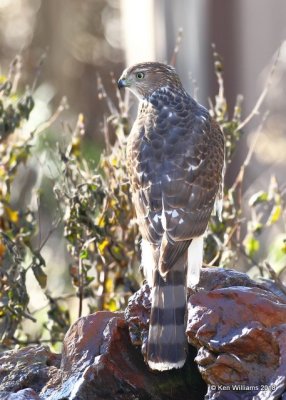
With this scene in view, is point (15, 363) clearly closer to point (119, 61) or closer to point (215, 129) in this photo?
point (215, 129)

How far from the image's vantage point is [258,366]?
3.85 meters

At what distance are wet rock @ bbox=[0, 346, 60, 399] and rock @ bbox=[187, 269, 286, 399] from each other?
723 mm

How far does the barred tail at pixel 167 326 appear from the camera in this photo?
161 inches

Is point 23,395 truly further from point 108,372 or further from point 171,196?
point 171,196

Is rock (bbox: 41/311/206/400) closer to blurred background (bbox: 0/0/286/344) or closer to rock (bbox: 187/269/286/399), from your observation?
rock (bbox: 187/269/286/399)

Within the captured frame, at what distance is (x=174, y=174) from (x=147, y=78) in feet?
3.09

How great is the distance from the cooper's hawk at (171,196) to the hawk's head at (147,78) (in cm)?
8

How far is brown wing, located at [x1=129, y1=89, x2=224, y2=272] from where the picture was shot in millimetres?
4641

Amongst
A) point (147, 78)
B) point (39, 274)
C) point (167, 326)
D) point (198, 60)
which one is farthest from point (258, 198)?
point (198, 60)

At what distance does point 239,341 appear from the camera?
3854mm

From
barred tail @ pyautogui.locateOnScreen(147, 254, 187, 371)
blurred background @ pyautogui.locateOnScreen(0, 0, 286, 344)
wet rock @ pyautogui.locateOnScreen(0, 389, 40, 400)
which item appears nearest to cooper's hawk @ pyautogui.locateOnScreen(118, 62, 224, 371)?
barred tail @ pyautogui.locateOnScreen(147, 254, 187, 371)

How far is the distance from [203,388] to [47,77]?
10.0 meters

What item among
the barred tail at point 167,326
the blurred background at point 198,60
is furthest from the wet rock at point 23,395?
the blurred background at point 198,60

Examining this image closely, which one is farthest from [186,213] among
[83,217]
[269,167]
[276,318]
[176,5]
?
[176,5]
